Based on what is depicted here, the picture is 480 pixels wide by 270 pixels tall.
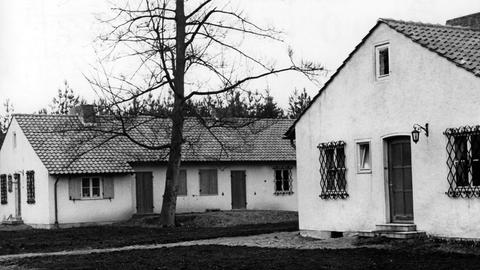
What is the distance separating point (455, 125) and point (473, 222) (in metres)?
2.17

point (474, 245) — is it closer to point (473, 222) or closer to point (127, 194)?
point (473, 222)

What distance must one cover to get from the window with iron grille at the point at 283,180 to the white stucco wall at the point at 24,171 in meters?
11.5

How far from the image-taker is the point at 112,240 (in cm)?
2506

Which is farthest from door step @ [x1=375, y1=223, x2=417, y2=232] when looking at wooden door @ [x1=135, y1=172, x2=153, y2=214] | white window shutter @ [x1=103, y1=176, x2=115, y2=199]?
wooden door @ [x1=135, y1=172, x2=153, y2=214]

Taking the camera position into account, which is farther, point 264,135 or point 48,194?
point 264,135

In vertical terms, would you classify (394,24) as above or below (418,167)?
above

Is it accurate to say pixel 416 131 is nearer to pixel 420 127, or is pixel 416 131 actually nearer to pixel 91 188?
pixel 420 127

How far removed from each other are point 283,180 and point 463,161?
22.2 meters

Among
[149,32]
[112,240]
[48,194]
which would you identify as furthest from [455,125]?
[48,194]

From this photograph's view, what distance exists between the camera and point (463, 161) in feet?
58.8

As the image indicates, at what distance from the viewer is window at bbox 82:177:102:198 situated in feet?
113

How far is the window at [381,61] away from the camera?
20.3 meters

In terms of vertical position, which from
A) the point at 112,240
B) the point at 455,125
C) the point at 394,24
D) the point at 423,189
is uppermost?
the point at 394,24

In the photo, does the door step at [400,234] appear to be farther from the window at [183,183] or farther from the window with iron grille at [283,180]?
the window with iron grille at [283,180]
